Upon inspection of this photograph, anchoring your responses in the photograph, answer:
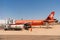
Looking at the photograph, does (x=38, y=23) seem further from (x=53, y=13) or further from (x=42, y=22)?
(x=53, y=13)

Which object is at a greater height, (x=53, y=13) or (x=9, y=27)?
(x=53, y=13)

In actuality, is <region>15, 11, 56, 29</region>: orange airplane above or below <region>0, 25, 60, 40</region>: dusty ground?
above

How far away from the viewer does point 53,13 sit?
69.1 meters

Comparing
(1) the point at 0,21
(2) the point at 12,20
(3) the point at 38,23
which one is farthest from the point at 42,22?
(1) the point at 0,21

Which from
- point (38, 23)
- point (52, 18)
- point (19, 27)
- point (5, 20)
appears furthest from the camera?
point (5, 20)

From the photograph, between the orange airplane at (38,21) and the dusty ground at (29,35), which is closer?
the dusty ground at (29,35)

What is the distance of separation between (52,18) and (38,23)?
325 inches

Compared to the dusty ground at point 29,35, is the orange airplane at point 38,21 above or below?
above

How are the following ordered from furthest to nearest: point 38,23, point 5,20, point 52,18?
point 5,20, point 52,18, point 38,23

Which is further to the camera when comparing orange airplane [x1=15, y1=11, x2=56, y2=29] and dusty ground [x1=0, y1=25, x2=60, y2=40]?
orange airplane [x1=15, y1=11, x2=56, y2=29]

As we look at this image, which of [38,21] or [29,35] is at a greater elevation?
[38,21]

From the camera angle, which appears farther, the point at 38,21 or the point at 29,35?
the point at 38,21

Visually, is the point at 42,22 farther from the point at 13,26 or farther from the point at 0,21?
the point at 0,21

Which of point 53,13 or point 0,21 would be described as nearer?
point 53,13
